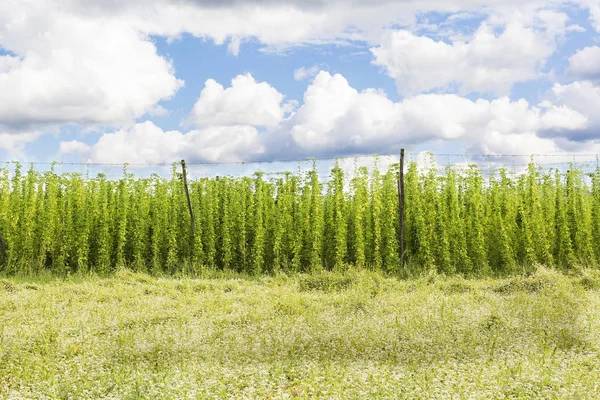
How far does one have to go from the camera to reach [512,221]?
13078 mm

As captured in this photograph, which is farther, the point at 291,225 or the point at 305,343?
the point at 291,225

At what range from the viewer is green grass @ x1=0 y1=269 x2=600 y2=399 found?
4.68 m

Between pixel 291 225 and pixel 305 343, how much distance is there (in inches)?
268

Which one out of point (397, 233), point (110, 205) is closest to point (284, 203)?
point (397, 233)

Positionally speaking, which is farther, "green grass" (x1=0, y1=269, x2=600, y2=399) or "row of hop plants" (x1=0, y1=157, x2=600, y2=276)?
"row of hop plants" (x1=0, y1=157, x2=600, y2=276)

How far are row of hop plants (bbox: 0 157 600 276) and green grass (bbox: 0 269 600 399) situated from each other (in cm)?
320

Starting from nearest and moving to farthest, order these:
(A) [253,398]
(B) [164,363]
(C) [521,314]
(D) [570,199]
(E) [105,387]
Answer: (A) [253,398] < (E) [105,387] < (B) [164,363] < (C) [521,314] < (D) [570,199]

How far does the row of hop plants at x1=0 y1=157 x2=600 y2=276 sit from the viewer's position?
40.5 ft

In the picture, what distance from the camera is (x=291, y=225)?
1252 centimetres

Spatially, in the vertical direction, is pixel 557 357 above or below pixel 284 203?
below

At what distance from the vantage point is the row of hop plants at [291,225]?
12344 millimetres

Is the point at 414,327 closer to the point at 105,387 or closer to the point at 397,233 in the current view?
the point at 105,387

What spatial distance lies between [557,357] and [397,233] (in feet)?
23.2

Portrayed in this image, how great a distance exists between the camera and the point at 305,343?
5758 millimetres
